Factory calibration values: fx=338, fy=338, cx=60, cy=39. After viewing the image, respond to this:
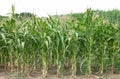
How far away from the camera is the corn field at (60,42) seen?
7094mm

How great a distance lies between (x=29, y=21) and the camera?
7.64 m

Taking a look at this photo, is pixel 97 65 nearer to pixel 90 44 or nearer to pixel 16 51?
pixel 90 44

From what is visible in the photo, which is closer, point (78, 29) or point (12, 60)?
Result: point (78, 29)

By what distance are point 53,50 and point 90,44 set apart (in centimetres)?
80

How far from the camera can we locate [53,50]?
7211 mm

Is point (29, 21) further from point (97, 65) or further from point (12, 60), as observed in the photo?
point (97, 65)

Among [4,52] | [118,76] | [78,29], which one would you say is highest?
[78,29]

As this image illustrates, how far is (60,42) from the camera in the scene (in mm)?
7129

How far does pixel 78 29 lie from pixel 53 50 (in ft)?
2.28

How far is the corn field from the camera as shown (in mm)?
7094

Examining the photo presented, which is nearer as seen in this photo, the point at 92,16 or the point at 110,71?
the point at 92,16

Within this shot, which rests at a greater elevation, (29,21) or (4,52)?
(29,21)

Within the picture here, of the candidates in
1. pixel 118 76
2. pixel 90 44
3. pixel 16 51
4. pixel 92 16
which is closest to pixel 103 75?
pixel 118 76

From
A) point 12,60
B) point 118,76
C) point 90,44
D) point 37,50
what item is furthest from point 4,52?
point 118,76
